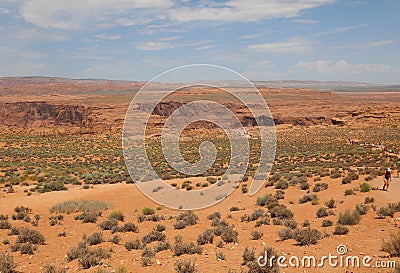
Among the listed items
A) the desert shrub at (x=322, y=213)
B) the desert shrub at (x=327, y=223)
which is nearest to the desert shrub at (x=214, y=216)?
Answer: the desert shrub at (x=322, y=213)

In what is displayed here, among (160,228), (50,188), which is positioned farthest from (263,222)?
(50,188)

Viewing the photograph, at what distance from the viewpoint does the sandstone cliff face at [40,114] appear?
86875 mm

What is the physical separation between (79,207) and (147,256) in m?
8.26

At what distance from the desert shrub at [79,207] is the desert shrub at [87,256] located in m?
6.72

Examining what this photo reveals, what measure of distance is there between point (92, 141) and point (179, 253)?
46066 mm

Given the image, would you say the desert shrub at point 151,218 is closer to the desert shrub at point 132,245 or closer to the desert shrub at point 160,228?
the desert shrub at point 160,228

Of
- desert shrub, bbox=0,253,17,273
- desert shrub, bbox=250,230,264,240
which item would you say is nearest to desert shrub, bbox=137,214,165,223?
desert shrub, bbox=250,230,264,240

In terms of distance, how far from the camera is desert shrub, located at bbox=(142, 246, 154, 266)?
8228 mm

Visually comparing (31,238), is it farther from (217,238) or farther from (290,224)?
(290,224)

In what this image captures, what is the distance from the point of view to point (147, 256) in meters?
8.62

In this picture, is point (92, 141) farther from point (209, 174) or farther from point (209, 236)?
point (209, 236)

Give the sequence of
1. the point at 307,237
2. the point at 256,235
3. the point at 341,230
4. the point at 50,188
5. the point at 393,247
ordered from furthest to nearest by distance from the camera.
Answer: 1. the point at 50,188
2. the point at 256,235
3. the point at 341,230
4. the point at 307,237
5. the point at 393,247

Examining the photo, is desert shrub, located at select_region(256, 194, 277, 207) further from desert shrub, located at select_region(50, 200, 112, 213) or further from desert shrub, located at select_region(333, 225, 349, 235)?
desert shrub, located at select_region(50, 200, 112, 213)

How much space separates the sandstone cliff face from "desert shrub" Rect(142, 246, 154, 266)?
258ft
